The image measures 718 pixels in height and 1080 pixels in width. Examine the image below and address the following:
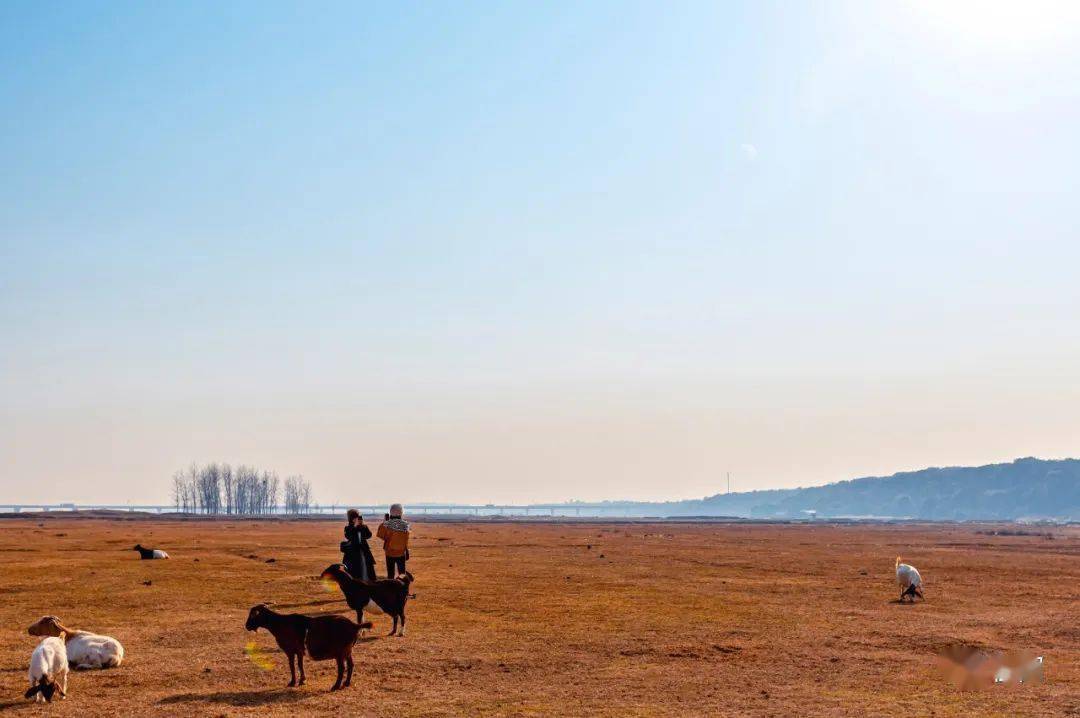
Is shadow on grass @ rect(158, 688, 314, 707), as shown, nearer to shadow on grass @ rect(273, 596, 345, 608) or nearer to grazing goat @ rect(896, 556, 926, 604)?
shadow on grass @ rect(273, 596, 345, 608)

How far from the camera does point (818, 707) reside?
1385 centimetres

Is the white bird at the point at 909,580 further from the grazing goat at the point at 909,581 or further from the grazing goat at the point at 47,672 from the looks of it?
the grazing goat at the point at 47,672

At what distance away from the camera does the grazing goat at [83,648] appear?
53.2 feet

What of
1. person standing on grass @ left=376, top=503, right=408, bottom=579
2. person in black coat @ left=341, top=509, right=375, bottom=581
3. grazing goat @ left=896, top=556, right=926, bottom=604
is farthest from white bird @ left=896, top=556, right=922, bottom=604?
person in black coat @ left=341, top=509, right=375, bottom=581

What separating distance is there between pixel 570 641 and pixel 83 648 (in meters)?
9.39

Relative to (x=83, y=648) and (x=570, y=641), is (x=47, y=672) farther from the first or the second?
(x=570, y=641)

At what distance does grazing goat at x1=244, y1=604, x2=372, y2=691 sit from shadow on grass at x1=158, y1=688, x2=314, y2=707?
0.49 m

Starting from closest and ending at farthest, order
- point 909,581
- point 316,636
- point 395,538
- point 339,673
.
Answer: point 339,673 → point 316,636 → point 395,538 → point 909,581

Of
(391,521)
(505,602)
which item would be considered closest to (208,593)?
(391,521)

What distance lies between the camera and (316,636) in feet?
49.6

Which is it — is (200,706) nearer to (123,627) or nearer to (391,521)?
(123,627)

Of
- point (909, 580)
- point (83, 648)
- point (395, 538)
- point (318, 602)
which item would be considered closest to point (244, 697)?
point (83, 648)

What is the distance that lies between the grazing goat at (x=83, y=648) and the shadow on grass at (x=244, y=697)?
9.01ft

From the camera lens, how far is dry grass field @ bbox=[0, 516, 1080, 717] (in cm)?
1409
